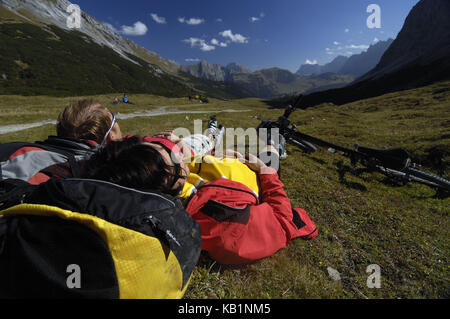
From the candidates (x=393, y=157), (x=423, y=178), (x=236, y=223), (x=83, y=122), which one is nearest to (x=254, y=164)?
(x=236, y=223)

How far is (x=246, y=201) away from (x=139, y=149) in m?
1.65

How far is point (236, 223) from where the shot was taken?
2.42 metres

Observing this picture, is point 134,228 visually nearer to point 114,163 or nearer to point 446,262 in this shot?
point 114,163

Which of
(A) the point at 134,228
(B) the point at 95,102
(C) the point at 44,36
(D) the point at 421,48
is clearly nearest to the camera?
(A) the point at 134,228

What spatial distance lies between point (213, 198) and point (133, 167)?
3.86ft

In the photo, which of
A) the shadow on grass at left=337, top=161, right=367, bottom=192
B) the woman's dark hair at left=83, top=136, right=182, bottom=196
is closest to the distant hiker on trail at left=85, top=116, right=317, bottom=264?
the woman's dark hair at left=83, top=136, right=182, bottom=196

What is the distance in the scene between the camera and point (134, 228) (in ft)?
5.33

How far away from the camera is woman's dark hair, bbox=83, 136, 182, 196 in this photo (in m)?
1.97

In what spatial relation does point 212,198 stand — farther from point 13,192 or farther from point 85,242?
point 13,192

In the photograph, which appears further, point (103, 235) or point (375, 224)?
point (375, 224)

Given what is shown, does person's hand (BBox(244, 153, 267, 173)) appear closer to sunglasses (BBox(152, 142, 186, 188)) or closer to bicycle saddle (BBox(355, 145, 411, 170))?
sunglasses (BBox(152, 142, 186, 188))

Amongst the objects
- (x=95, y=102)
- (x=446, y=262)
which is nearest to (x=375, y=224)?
(x=446, y=262)

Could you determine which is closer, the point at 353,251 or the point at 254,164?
the point at 353,251

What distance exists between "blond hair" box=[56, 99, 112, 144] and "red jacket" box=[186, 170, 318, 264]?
2208mm
